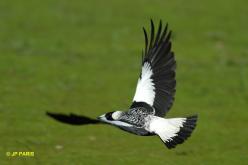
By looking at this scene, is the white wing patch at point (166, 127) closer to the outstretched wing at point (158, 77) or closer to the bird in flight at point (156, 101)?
the bird in flight at point (156, 101)

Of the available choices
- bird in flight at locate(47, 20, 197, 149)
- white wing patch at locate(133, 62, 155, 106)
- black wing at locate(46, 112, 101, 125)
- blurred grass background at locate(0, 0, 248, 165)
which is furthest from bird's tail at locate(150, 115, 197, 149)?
blurred grass background at locate(0, 0, 248, 165)

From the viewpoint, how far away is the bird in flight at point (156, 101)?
10.5 meters

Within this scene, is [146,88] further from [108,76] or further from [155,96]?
[108,76]

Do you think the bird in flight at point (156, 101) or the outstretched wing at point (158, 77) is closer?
the bird in flight at point (156, 101)

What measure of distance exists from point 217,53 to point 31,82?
6.61 m

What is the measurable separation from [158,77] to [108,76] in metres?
7.97

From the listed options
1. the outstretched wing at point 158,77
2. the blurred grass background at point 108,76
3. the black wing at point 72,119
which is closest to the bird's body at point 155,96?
the outstretched wing at point 158,77

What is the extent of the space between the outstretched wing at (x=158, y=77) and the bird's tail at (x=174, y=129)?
2.72 ft

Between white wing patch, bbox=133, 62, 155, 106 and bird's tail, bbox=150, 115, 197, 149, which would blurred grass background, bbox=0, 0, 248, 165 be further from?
bird's tail, bbox=150, 115, 197, 149

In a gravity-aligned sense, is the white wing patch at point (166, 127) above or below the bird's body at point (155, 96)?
below

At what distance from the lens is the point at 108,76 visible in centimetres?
1961

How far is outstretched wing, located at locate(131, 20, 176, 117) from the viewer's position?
37.8 ft

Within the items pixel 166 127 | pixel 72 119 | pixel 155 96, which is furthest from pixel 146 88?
pixel 72 119

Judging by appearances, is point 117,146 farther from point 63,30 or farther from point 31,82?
point 63,30
